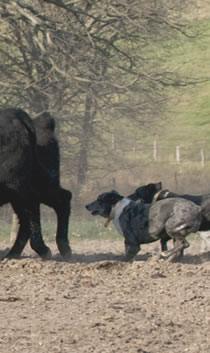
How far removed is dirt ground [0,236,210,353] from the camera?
707 centimetres

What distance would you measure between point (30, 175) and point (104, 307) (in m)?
3.38

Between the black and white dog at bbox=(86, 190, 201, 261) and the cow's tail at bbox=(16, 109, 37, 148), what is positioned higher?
the cow's tail at bbox=(16, 109, 37, 148)

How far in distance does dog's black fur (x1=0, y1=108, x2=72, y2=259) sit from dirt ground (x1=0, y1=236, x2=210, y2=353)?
2.04 ft

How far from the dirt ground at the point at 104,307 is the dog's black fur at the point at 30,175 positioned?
620mm

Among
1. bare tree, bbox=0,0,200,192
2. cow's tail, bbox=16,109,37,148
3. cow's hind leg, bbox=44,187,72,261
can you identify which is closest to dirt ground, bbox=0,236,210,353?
cow's hind leg, bbox=44,187,72,261

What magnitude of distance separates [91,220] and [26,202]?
11.0 meters

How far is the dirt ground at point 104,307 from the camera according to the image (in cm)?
707

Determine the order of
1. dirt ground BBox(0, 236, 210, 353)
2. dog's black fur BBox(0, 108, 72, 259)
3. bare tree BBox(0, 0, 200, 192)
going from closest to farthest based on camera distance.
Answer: dirt ground BBox(0, 236, 210, 353) → dog's black fur BBox(0, 108, 72, 259) → bare tree BBox(0, 0, 200, 192)

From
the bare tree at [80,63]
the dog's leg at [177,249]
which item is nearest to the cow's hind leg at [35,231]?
the dog's leg at [177,249]

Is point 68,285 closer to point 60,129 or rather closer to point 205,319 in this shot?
point 205,319

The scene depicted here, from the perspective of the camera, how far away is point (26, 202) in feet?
38.1

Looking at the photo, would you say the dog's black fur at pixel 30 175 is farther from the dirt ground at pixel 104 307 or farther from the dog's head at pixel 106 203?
the dirt ground at pixel 104 307

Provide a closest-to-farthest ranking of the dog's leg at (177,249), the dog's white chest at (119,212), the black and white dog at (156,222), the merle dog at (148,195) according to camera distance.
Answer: the black and white dog at (156,222), the dog's leg at (177,249), the dog's white chest at (119,212), the merle dog at (148,195)

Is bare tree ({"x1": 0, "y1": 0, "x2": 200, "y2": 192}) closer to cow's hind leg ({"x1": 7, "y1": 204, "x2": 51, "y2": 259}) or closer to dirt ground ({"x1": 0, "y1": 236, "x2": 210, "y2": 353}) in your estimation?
cow's hind leg ({"x1": 7, "y1": 204, "x2": 51, "y2": 259})
